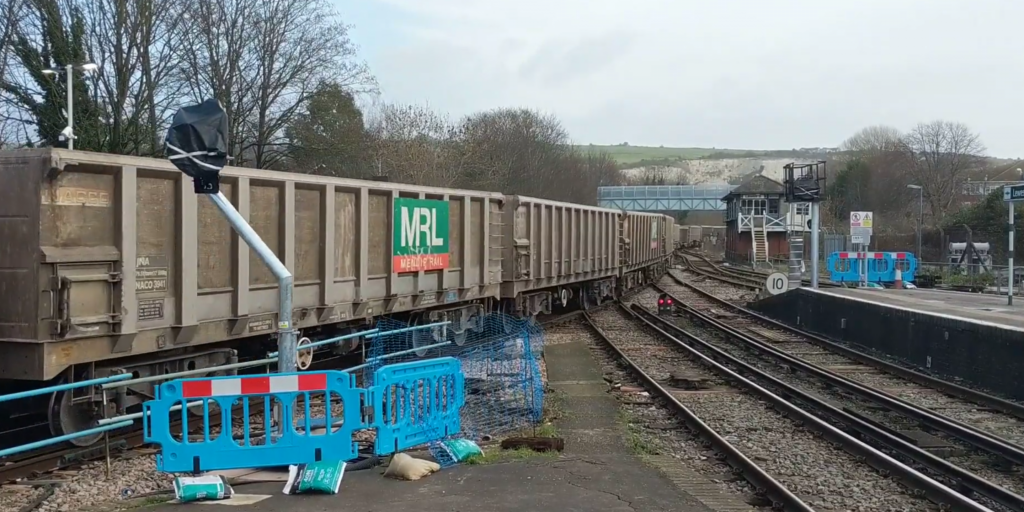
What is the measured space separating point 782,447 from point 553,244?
35.0 ft

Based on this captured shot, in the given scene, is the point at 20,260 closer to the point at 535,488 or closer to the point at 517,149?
the point at 535,488

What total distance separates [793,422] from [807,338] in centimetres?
970

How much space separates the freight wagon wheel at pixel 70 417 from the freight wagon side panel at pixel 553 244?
9790 millimetres

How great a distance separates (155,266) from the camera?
7.98m

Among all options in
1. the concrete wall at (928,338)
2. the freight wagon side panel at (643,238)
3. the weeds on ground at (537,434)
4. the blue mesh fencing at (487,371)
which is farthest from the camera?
the freight wagon side panel at (643,238)

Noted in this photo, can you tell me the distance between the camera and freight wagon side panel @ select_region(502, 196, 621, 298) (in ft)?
55.4

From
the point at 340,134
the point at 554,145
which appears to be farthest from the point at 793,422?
the point at 554,145

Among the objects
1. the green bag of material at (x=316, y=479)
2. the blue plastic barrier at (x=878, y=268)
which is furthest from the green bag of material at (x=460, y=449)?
the blue plastic barrier at (x=878, y=268)

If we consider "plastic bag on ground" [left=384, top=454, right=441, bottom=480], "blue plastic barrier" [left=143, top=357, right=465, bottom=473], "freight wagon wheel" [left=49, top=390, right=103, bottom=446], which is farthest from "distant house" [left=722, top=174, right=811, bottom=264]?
"freight wagon wheel" [left=49, top=390, right=103, bottom=446]

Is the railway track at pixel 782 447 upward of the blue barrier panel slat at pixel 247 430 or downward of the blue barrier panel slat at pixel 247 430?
downward

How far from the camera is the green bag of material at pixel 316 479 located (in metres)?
6.23

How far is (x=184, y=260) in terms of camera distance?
8227mm

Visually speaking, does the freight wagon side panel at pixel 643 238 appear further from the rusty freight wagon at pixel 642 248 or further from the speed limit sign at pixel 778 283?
the speed limit sign at pixel 778 283

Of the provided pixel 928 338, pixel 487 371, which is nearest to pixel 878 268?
pixel 928 338
